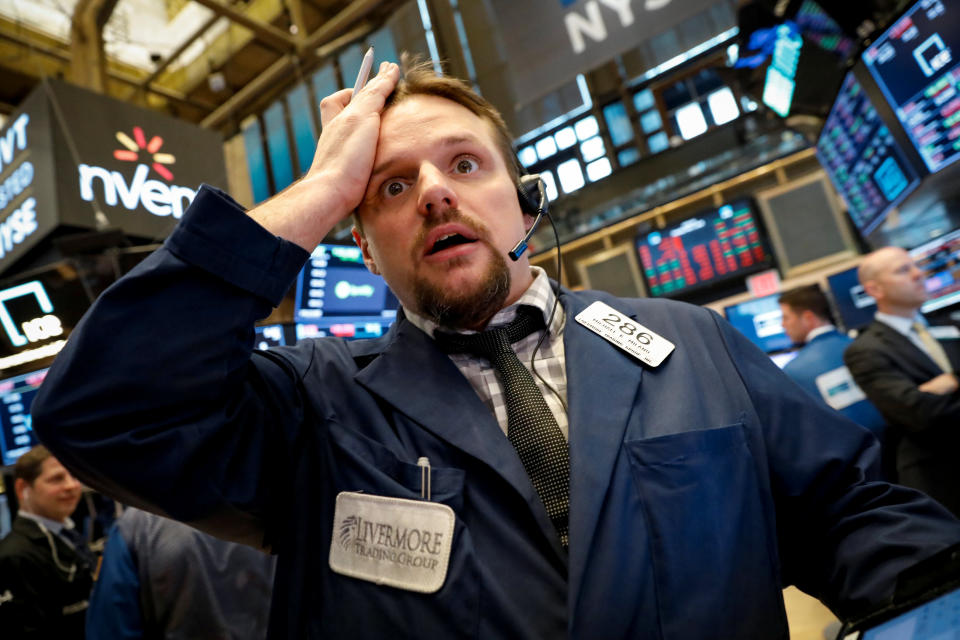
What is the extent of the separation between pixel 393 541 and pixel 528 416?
314mm

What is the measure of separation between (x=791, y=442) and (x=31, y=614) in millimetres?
3238

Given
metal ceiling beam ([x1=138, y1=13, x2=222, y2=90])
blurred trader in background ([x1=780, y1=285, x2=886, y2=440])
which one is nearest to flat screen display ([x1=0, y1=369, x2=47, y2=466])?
metal ceiling beam ([x1=138, y1=13, x2=222, y2=90])

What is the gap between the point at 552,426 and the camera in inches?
40.6

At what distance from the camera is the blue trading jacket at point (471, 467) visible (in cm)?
84

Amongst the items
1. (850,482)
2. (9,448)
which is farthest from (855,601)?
(9,448)

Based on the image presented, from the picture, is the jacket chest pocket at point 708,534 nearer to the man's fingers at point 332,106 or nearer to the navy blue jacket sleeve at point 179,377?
the navy blue jacket sleeve at point 179,377

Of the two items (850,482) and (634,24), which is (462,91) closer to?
(850,482)

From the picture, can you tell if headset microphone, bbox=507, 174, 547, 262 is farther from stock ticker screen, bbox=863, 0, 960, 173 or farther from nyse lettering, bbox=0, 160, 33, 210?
nyse lettering, bbox=0, 160, 33, 210

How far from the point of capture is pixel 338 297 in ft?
11.2

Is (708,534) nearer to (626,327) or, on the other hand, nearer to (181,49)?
(626,327)

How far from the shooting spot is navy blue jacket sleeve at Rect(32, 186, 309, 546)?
2.63 ft

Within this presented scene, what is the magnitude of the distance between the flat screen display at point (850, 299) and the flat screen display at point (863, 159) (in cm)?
156

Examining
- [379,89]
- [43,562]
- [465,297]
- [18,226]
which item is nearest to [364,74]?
[379,89]

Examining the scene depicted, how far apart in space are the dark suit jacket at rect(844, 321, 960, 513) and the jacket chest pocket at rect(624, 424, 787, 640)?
211cm
